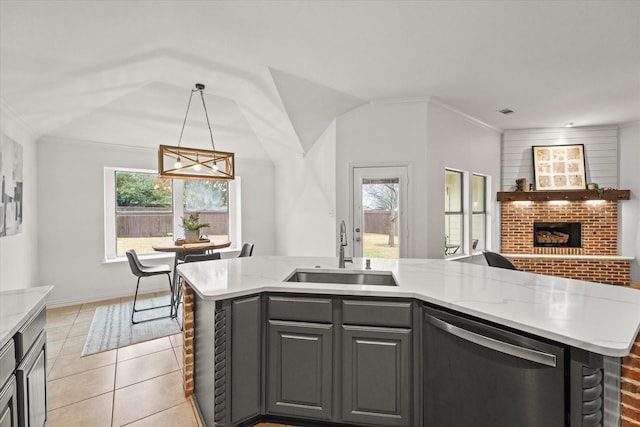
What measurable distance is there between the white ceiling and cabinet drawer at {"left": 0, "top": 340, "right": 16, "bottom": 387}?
81.3 inches

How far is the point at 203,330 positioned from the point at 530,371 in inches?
68.3

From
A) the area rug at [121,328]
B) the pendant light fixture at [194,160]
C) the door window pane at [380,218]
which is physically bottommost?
the area rug at [121,328]

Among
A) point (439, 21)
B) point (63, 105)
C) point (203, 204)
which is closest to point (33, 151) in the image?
point (63, 105)

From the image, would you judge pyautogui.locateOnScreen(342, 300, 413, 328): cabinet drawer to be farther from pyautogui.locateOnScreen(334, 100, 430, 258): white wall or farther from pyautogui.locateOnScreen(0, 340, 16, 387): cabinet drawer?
pyautogui.locateOnScreen(334, 100, 430, 258): white wall

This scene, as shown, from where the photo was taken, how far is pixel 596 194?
16.2ft

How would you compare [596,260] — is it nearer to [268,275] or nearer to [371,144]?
[371,144]

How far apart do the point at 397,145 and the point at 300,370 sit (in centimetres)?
303

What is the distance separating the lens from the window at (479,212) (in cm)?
512

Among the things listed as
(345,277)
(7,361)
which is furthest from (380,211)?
(7,361)

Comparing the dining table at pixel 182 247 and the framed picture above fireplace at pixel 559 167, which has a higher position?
the framed picture above fireplace at pixel 559 167

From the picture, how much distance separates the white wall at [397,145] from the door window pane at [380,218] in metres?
0.18

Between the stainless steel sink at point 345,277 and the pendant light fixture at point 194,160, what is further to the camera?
the pendant light fixture at point 194,160

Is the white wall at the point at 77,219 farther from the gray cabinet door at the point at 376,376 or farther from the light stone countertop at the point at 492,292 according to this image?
the gray cabinet door at the point at 376,376

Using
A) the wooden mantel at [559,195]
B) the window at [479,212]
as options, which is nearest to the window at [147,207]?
the window at [479,212]
